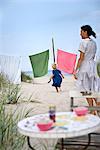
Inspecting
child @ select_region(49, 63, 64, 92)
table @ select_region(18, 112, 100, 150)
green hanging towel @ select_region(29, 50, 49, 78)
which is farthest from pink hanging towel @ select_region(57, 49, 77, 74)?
table @ select_region(18, 112, 100, 150)

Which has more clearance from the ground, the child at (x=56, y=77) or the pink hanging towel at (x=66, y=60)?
the pink hanging towel at (x=66, y=60)

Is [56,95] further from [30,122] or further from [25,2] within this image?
[30,122]

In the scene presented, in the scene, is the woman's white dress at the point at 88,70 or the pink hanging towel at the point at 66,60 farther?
the pink hanging towel at the point at 66,60

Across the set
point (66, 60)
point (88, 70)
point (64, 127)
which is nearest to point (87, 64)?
point (88, 70)

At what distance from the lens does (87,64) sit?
10.8 feet

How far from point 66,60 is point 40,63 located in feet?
1.43

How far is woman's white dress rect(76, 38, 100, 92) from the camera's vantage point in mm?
3229

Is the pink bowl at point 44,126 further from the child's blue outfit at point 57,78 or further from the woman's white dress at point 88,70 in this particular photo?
the child's blue outfit at point 57,78

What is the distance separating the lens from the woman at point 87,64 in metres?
3.23

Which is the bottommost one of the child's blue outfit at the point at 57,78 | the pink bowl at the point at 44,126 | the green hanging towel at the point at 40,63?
the child's blue outfit at the point at 57,78

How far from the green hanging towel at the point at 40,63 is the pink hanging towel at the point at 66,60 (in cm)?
20

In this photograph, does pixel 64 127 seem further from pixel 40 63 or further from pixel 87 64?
pixel 40 63

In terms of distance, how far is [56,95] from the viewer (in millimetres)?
4797

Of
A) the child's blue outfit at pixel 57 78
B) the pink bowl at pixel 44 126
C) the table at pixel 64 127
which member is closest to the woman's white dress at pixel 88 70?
the table at pixel 64 127
